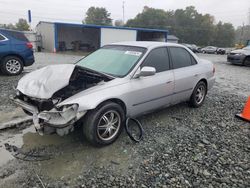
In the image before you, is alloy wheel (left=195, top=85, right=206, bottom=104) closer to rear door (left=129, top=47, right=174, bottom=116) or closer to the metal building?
rear door (left=129, top=47, right=174, bottom=116)

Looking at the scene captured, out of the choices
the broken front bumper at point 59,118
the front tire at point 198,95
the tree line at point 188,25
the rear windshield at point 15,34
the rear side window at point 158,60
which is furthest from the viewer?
the tree line at point 188,25

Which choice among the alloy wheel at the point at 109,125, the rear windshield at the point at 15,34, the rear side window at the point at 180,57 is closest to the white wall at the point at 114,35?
the rear windshield at the point at 15,34

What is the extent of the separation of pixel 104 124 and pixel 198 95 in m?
2.84

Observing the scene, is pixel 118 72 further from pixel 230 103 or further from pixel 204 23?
pixel 204 23

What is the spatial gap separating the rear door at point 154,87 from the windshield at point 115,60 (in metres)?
0.21

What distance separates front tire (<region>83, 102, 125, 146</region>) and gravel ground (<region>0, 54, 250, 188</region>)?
159 mm

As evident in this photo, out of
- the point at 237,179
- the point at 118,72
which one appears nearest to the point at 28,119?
the point at 118,72

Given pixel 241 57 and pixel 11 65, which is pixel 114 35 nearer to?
pixel 241 57

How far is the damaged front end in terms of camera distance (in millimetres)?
2666

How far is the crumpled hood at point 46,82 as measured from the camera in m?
2.91

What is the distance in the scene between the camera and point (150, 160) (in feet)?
9.54

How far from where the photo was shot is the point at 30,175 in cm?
250

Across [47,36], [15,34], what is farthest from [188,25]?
[15,34]

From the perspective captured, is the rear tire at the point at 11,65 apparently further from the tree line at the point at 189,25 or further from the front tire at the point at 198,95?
the tree line at the point at 189,25
